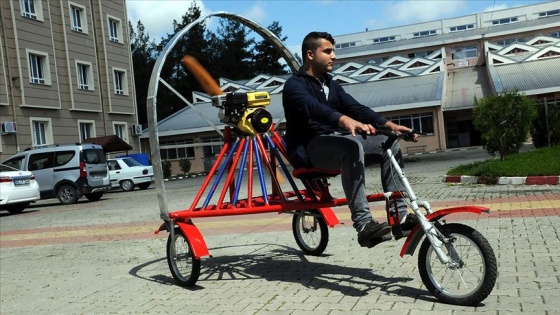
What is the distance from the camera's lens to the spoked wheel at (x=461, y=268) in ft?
13.4

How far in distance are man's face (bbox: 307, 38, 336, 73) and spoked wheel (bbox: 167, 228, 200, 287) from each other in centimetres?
208

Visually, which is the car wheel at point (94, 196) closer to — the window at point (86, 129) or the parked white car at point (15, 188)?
the parked white car at point (15, 188)

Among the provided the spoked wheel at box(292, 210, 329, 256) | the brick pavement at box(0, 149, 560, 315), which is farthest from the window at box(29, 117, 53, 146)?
the spoked wheel at box(292, 210, 329, 256)

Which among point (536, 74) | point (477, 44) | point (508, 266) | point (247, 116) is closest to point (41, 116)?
point (247, 116)

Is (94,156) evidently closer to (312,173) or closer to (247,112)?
(247,112)

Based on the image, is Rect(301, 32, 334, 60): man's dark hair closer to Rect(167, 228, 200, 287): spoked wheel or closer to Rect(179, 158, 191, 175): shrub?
Rect(167, 228, 200, 287): spoked wheel

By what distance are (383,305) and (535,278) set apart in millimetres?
1368

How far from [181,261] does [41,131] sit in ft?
85.7

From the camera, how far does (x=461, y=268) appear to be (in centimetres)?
421

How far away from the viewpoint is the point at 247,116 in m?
6.02

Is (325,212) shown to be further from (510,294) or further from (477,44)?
(477,44)

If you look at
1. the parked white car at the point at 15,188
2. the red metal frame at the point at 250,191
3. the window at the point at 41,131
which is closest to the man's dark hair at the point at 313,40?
the red metal frame at the point at 250,191

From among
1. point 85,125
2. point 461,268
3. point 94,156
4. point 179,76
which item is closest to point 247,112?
point 461,268

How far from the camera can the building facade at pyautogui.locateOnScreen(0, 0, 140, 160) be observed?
89.7ft
